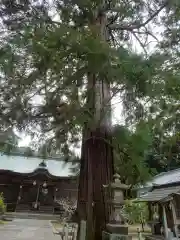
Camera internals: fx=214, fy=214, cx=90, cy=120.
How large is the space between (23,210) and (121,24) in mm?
10581

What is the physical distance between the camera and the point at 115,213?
2.22m

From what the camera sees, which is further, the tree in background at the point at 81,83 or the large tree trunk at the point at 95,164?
the large tree trunk at the point at 95,164

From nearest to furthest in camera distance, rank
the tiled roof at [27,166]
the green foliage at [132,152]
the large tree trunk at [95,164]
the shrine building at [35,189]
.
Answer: the green foliage at [132,152], the large tree trunk at [95,164], the shrine building at [35,189], the tiled roof at [27,166]

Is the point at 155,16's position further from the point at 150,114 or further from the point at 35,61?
the point at 35,61

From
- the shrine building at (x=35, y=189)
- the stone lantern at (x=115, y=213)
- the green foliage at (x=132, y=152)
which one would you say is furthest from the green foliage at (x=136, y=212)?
the stone lantern at (x=115, y=213)

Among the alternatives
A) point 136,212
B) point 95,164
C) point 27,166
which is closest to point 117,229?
point 95,164

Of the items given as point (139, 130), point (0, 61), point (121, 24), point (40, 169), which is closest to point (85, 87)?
point (139, 130)

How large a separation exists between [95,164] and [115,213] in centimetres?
62

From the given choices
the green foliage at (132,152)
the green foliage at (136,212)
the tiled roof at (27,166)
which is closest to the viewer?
the green foliage at (132,152)

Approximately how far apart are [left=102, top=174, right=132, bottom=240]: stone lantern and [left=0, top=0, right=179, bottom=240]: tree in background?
14 centimetres

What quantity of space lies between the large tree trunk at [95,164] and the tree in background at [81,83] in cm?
1

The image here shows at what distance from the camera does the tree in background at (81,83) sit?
Answer: 1.95 meters

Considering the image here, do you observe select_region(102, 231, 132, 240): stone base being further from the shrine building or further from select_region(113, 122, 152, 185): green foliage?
the shrine building

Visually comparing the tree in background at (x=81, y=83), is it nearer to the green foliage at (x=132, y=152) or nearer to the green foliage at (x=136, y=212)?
the green foliage at (x=132, y=152)
